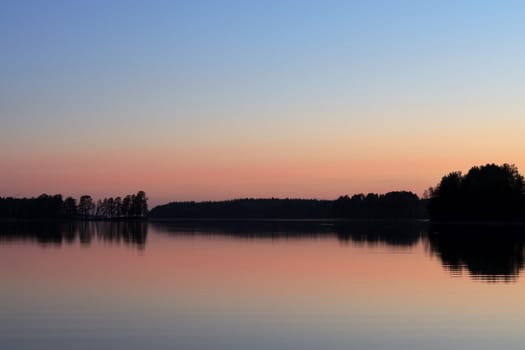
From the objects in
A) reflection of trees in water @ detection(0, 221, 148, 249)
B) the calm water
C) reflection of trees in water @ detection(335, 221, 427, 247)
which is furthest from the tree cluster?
the calm water

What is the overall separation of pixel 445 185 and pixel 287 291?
12789 centimetres

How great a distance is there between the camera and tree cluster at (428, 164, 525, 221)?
13238cm

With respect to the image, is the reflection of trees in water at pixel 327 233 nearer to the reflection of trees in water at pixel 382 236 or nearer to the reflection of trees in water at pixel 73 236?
the reflection of trees in water at pixel 382 236

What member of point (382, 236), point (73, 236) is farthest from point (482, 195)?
point (73, 236)

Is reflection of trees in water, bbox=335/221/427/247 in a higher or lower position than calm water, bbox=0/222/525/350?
higher

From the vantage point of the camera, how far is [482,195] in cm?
13512

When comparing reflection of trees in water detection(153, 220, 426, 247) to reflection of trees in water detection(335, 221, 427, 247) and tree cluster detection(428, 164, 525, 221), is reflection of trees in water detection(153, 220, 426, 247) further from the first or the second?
tree cluster detection(428, 164, 525, 221)

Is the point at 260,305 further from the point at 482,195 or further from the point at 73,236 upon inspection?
the point at 482,195

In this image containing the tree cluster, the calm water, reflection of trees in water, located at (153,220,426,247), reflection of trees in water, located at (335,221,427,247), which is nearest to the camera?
the calm water

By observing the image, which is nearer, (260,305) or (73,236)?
(260,305)

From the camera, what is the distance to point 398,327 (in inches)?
734

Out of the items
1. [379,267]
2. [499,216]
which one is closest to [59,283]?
[379,267]

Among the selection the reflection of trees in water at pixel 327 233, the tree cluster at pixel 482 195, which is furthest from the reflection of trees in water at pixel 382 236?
the tree cluster at pixel 482 195

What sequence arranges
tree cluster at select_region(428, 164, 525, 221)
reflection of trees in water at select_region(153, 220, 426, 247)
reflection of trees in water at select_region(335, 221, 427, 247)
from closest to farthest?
reflection of trees in water at select_region(335, 221, 427, 247), reflection of trees in water at select_region(153, 220, 426, 247), tree cluster at select_region(428, 164, 525, 221)
